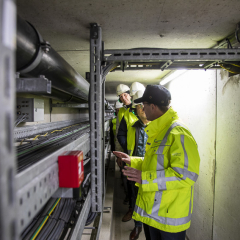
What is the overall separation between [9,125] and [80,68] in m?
2.28

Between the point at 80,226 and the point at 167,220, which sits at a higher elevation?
the point at 80,226

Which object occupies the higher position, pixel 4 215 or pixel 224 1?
pixel 224 1

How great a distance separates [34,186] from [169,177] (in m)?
0.90

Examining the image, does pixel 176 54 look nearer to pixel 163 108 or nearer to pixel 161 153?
pixel 163 108

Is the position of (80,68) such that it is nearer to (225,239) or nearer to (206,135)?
(206,135)

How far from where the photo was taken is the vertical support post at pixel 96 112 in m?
1.06

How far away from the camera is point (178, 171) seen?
1.13m

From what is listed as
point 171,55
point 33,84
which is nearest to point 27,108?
point 33,84

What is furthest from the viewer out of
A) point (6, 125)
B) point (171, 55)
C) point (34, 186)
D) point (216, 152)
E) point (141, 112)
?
point (141, 112)

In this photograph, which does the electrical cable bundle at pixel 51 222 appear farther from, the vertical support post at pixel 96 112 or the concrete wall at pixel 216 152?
the concrete wall at pixel 216 152

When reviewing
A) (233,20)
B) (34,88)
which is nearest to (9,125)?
(34,88)

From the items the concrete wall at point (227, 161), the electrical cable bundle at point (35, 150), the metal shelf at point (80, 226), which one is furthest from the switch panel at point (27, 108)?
the concrete wall at point (227, 161)

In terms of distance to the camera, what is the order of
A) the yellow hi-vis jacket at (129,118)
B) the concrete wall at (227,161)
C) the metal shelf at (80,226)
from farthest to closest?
the yellow hi-vis jacket at (129,118) → the concrete wall at (227,161) → the metal shelf at (80,226)

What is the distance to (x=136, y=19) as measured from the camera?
3.62 feet
